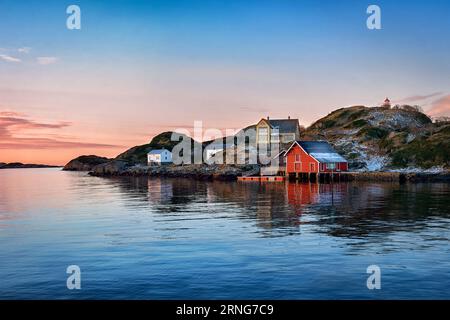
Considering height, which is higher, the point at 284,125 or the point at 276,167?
the point at 284,125

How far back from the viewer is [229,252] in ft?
88.6

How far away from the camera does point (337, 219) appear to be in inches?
1561

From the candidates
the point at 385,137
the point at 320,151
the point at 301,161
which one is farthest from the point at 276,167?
the point at 385,137

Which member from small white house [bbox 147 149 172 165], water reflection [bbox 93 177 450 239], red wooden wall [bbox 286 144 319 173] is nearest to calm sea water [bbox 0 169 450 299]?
water reflection [bbox 93 177 450 239]

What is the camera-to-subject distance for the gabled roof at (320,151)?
4106 inches

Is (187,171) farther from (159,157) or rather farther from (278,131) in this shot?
(159,157)

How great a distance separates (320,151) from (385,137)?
36.6 m

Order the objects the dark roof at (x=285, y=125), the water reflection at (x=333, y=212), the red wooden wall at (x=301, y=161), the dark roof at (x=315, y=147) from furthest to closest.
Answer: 1. the dark roof at (x=285, y=125)
2. the dark roof at (x=315, y=147)
3. the red wooden wall at (x=301, y=161)
4. the water reflection at (x=333, y=212)

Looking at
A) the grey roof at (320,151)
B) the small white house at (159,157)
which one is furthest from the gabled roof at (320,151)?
the small white house at (159,157)

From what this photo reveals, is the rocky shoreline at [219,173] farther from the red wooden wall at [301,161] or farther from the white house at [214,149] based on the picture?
the white house at [214,149]

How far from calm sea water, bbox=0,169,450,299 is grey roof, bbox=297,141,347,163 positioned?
5548 centimetres

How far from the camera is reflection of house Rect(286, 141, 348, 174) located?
103344 mm

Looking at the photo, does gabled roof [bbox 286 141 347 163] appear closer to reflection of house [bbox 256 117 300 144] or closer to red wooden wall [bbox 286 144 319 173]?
red wooden wall [bbox 286 144 319 173]
